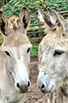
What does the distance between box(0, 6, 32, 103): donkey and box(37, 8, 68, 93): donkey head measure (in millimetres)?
455

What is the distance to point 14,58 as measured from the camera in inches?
176

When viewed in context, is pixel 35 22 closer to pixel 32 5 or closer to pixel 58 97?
pixel 32 5

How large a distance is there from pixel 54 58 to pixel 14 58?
80 cm

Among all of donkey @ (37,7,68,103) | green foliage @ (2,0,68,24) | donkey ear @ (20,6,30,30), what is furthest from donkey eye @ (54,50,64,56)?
green foliage @ (2,0,68,24)

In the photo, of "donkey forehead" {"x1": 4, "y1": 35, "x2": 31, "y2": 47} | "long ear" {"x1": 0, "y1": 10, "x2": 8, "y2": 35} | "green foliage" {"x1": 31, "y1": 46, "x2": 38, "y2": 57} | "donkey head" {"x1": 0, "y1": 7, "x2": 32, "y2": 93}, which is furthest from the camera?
"green foliage" {"x1": 31, "y1": 46, "x2": 38, "y2": 57}

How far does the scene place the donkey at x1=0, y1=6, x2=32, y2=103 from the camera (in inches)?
172

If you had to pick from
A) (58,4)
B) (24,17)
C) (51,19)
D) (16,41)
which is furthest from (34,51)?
(51,19)

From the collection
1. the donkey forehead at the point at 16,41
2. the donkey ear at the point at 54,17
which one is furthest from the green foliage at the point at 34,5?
the donkey ear at the point at 54,17

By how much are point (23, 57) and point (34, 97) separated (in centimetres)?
231

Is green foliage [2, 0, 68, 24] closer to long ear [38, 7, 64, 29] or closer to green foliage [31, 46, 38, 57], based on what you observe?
green foliage [31, 46, 38, 57]

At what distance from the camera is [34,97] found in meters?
6.53

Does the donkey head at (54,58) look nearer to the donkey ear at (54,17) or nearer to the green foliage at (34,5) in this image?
the donkey ear at (54,17)

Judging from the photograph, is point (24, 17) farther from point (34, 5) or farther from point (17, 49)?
point (34, 5)

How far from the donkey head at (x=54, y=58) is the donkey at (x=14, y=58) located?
45cm
